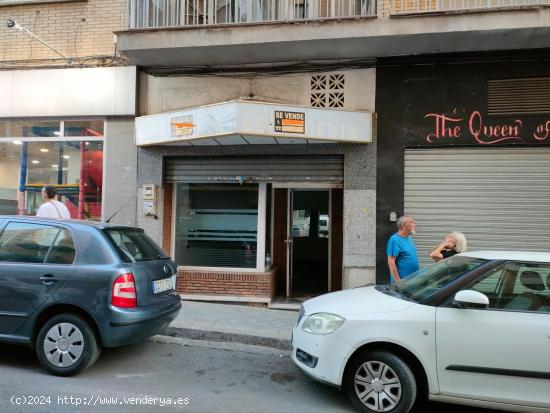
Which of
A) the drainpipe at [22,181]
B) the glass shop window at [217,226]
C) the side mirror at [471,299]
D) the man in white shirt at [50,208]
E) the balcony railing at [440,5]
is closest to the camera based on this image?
the side mirror at [471,299]

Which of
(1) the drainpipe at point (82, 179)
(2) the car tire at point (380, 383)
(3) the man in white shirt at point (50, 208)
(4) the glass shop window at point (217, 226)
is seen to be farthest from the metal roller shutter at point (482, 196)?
(1) the drainpipe at point (82, 179)

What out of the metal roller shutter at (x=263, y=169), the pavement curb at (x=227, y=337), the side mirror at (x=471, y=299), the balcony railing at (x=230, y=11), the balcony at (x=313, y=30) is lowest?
the pavement curb at (x=227, y=337)

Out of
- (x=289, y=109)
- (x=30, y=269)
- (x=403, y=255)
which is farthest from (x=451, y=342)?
(x=289, y=109)

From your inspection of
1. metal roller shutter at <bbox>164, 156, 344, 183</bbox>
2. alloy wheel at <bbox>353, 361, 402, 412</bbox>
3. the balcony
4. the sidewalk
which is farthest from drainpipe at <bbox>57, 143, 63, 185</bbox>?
alloy wheel at <bbox>353, 361, 402, 412</bbox>

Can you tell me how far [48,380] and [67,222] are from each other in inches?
61.8

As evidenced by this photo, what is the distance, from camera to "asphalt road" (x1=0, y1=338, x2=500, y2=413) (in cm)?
368

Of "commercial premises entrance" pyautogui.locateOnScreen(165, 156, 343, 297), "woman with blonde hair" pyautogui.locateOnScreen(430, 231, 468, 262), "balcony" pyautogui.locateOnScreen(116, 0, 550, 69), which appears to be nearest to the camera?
"woman with blonde hair" pyautogui.locateOnScreen(430, 231, 468, 262)

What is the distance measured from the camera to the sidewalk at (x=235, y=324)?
5.76 m

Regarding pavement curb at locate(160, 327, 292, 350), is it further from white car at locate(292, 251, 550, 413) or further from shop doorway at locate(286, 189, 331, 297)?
shop doorway at locate(286, 189, 331, 297)

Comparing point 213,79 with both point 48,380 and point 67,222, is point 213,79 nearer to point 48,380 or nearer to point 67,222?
point 67,222

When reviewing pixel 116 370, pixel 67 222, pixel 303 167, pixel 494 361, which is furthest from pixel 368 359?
pixel 303 167

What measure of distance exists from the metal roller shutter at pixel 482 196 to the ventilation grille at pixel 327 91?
1.58m

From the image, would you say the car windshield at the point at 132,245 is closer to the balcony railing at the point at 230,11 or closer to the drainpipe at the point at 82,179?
the drainpipe at the point at 82,179

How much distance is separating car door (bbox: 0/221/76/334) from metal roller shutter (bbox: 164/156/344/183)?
12.6ft
